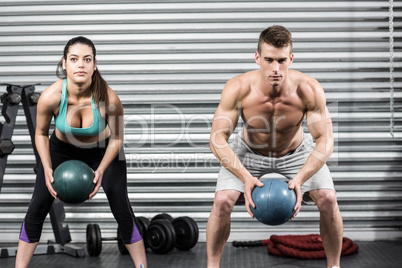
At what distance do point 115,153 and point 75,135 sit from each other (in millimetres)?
256

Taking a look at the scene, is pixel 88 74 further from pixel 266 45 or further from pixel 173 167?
pixel 173 167

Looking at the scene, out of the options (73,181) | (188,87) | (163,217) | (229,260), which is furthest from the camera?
(188,87)

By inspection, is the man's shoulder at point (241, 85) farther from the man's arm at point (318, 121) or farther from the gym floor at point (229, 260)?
the gym floor at point (229, 260)

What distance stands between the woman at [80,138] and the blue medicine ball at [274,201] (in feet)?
2.68

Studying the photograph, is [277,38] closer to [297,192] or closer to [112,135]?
[297,192]

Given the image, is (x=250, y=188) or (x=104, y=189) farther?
(x=104, y=189)

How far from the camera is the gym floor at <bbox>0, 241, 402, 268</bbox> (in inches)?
141

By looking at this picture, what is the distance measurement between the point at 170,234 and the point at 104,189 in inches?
37.6

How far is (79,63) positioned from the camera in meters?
2.93

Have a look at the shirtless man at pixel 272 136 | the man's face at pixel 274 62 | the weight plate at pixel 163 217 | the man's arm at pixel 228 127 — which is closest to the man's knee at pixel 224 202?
the shirtless man at pixel 272 136

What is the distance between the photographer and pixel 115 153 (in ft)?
9.96

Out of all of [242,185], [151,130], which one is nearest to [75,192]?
[242,185]

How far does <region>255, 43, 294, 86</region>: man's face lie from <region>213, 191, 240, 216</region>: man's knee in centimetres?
64

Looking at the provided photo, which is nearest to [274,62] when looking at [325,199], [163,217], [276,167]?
[276,167]
